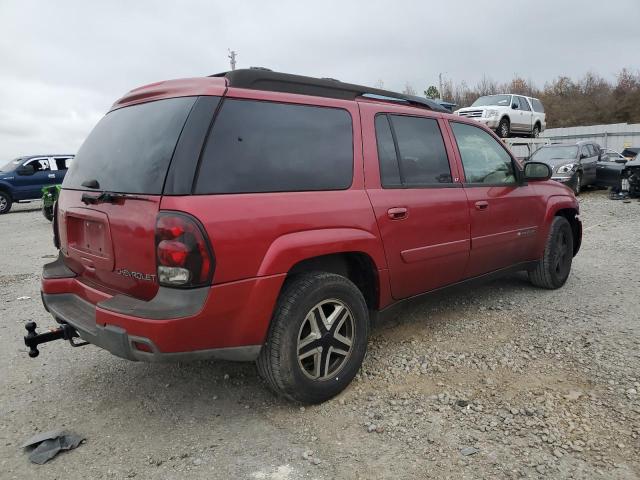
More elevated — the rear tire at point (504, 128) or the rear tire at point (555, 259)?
the rear tire at point (504, 128)

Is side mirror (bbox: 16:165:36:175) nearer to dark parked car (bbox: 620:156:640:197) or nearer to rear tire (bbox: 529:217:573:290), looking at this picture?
rear tire (bbox: 529:217:573:290)

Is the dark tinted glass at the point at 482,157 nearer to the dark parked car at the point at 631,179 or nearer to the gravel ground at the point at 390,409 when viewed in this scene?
the gravel ground at the point at 390,409

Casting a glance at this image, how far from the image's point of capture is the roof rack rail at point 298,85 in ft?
9.02

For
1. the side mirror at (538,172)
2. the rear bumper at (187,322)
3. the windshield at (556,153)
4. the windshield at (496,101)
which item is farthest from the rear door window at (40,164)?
the side mirror at (538,172)

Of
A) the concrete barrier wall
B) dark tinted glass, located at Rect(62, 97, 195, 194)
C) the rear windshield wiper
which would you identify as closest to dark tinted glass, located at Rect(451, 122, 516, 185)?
dark tinted glass, located at Rect(62, 97, 195, 194)

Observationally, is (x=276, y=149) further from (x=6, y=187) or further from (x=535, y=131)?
(x=535, y=131)

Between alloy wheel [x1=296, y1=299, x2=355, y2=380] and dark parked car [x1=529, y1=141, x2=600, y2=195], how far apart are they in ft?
43.0

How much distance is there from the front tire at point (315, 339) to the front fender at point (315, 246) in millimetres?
177

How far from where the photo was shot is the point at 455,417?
110 inches

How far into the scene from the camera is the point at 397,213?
3.30 meters

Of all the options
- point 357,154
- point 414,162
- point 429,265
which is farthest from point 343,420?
point 414,162

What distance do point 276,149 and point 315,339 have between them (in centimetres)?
113

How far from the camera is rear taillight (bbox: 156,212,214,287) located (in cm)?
232

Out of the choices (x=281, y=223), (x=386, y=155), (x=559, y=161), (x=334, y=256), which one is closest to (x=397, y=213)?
(x=386, y=155)
